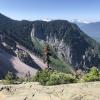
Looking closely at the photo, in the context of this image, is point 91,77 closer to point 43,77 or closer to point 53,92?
point 43,77

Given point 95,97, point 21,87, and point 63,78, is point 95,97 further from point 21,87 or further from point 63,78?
point 63,78

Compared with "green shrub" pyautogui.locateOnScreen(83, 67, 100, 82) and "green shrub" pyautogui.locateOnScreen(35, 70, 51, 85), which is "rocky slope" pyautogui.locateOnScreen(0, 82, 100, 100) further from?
"green shrub" pyautogui.locateOnScreen(83, 67, 100, 82)

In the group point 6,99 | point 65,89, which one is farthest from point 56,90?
point 6,99

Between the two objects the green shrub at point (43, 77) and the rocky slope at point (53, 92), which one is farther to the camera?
the green shrub at point (43, 77)

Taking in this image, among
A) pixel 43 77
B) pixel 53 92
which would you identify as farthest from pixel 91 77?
pixel 53 92

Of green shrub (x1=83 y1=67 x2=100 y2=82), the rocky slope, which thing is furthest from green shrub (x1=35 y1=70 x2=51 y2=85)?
the rocky slope

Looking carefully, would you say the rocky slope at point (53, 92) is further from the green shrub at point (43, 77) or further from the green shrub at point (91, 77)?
the green shrub at point (91, 77)

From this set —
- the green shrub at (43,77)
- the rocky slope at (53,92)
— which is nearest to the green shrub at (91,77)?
the green shrub at (43,77)

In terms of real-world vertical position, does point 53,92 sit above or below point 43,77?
above
